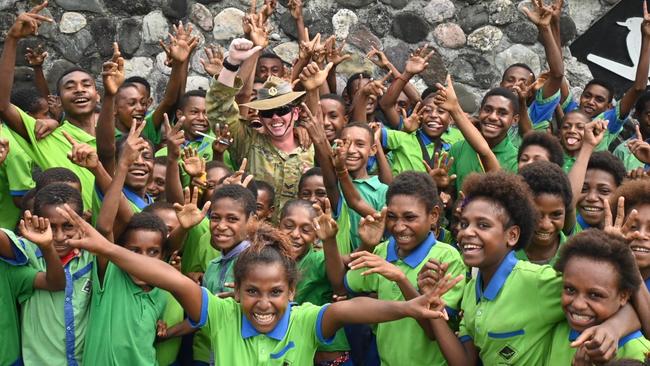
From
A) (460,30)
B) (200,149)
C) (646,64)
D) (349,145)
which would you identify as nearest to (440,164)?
(349,145)

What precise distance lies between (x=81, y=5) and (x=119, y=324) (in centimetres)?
388

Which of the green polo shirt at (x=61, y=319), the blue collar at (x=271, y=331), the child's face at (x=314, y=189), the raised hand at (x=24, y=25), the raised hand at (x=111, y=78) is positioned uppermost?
the raised hand at (x=24, y=25)

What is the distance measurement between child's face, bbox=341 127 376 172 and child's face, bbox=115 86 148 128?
4.69 ft

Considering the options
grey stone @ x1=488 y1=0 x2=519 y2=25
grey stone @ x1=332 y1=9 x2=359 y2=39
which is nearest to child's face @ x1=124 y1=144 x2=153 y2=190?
grey stone @ x1=332 y1=9 x2=359 y2=39

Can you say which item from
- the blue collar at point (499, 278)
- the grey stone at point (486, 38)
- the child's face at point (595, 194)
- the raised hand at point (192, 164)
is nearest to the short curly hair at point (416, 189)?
the blue collar at point (499, 278)

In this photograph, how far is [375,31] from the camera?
24.2ft

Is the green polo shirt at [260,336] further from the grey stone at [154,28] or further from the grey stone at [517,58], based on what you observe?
the grey stone at [517,58]

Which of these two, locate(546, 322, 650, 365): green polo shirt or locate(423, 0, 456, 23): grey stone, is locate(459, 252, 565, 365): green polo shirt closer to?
locate(546, 322, 650, 365): green polo shirt

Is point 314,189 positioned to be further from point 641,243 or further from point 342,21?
point 342,21

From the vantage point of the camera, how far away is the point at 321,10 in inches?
288

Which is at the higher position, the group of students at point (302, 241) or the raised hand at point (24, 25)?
the raised hand at point (24, 25)

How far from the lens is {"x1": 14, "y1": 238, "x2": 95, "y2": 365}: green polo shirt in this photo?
4039 mm

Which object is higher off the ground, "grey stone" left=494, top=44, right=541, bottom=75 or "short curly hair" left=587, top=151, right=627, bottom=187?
"short curly hair" left=587, top=151, right=627, bottom=187

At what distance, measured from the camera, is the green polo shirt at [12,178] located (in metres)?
5.03
